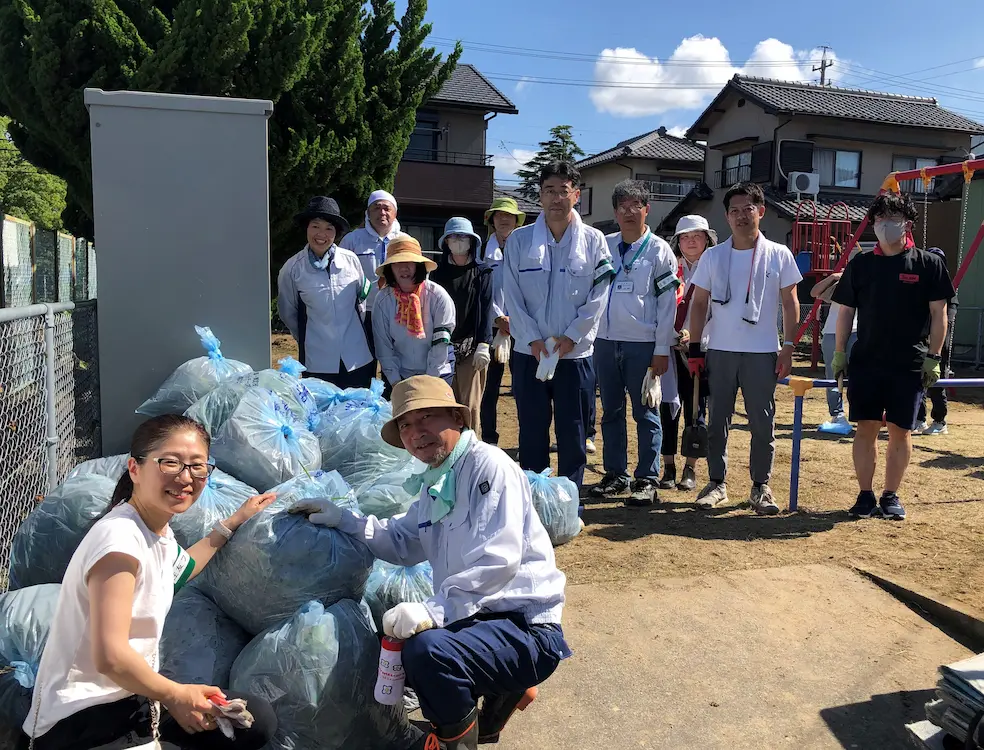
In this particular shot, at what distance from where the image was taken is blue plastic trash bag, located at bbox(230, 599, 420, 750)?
7.10 feet

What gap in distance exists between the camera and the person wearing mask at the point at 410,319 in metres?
4.52

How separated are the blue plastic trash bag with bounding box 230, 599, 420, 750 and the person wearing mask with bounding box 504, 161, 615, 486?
2214 millimetres

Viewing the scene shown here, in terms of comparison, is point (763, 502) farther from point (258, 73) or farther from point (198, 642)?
point (258, 73)

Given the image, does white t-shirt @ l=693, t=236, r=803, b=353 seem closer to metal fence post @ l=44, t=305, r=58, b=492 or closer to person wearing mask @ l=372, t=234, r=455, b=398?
person wearing mask @ l=372, t=234, r=455, b=398

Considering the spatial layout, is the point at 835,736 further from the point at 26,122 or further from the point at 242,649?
the point at 26,122

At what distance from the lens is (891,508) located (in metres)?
4.60

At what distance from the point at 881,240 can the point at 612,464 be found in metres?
2.09

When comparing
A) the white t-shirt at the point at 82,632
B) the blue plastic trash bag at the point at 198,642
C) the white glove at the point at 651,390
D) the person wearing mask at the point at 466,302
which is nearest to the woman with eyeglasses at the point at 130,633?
the white t-shirt at the point at 82,632

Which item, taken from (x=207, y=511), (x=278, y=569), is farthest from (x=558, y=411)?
(x=278, y=569)

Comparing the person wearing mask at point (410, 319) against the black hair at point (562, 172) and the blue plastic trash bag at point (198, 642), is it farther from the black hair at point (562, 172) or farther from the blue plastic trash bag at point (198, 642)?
the blue plastic trash bag at point (198, 642)

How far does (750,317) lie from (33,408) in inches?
147

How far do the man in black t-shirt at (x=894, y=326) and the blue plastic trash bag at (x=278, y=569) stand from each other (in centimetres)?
336

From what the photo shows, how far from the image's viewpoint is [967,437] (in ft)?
24.3

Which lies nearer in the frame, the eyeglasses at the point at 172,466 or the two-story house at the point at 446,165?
the eyeglasses at the point at 172,466
